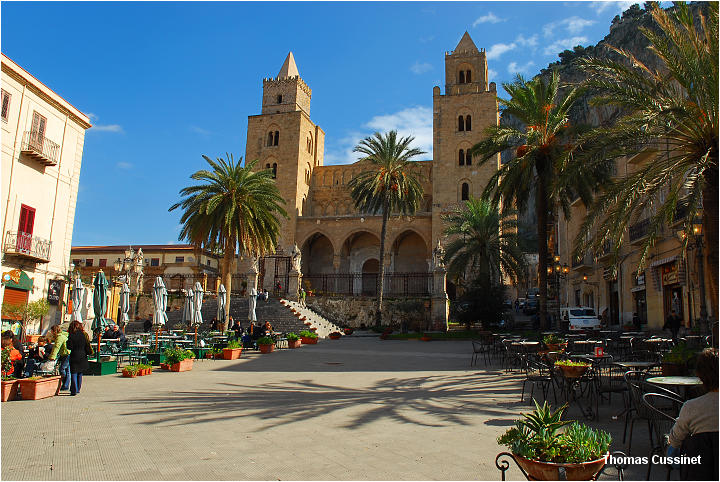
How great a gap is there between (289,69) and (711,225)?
47.4m

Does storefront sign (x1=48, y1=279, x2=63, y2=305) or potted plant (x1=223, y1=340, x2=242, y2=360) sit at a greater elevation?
storefront sign (x1=48, y1=279, x2=63, y2=305)

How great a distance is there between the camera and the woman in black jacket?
8.48m

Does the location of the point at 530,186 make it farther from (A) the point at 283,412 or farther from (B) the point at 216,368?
(A) the point at 283,412

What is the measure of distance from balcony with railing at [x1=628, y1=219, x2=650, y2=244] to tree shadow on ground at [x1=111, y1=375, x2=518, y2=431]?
51.8ft

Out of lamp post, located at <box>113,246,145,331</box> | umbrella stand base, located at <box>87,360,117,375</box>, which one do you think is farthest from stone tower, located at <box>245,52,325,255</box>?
umbrella stand base, located at <box>87,360,117,375</box>

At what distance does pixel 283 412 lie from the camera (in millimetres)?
6934

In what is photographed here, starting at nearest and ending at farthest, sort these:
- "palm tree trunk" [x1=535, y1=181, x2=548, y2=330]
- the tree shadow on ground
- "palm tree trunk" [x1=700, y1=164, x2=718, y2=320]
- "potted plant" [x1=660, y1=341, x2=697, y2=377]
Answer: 1. the tree shadow on ground
2. "potted plant" [x1=660, y1=341, x2=697, y2=377]
3. "palm tree trunk" [x1=700, y1=164, x2=718, y2=320]
4. "palm tree trunk" [x1=535, y1=181, x2=548, y2=330]

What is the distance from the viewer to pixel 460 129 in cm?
4403

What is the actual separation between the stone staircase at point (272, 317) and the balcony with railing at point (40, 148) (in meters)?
9.13

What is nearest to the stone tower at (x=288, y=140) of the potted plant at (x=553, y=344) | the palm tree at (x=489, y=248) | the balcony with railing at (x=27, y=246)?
the palm tree at (x=489, y=248)

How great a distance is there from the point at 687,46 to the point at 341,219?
35655mm

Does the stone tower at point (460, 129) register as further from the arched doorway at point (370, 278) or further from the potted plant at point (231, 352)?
the potted plant at point (231, 352)

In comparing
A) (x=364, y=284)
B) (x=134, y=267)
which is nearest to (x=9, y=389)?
(x=134, y=267)

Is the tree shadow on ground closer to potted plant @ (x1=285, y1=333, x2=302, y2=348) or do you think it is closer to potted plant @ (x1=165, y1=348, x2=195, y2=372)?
potted plant @ (x1=165, y1=348, x2=195, y2=372)
